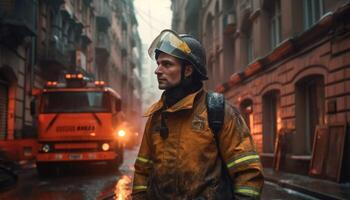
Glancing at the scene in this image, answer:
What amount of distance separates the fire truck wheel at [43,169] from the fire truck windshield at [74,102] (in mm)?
1604

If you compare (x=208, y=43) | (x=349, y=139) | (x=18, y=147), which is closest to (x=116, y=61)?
(x=208, y=43)

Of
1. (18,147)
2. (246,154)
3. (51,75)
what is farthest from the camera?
(51,75)

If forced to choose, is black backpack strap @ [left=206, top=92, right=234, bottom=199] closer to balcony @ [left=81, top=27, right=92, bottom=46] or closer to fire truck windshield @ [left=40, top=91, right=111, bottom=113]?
fire truck windshield @ [left=40, top=91, right=111, bottom=113]

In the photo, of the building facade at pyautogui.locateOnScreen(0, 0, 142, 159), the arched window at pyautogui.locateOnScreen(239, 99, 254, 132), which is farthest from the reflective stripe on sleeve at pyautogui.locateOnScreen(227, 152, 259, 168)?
the arched window at pyautogui.locateOnScreen(239, 99, 254, 132)

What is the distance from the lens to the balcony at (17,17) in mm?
17547

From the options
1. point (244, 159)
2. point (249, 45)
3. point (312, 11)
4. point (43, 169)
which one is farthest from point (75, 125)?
point (244, 159)

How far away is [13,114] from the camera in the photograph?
19.4 meters

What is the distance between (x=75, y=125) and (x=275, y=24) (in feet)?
30.7

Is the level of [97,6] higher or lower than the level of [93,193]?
higher

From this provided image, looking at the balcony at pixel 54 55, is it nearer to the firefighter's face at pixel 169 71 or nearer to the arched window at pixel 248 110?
the arched window at pixel 248 110

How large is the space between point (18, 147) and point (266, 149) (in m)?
9.59

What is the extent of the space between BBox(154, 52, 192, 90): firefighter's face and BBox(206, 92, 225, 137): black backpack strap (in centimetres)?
22

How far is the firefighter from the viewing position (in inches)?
99.0

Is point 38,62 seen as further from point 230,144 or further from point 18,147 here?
point 230,144
